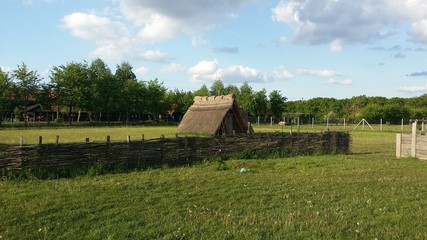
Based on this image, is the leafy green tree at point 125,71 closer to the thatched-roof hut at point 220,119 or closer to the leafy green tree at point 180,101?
the leafy green tree at point 180,101

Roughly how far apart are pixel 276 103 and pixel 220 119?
178ft

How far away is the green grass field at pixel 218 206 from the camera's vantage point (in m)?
6.25

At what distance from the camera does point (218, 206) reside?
8.06 meters

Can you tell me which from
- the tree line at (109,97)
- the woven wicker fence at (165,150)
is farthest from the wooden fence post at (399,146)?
the tree line at (109,97)

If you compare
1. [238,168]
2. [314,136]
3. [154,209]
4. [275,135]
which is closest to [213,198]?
[154,209]

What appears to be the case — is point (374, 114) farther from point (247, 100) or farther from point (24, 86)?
point (24, 86)

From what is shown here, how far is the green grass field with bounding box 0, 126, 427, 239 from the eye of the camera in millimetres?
6246

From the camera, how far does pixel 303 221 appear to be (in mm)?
6836

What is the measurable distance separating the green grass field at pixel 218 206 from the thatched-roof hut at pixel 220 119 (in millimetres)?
14905

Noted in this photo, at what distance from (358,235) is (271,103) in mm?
74735

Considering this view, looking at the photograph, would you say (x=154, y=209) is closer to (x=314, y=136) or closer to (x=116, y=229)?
(x=116, y=229)

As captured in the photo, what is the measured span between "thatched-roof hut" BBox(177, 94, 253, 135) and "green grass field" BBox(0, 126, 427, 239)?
48.9ft

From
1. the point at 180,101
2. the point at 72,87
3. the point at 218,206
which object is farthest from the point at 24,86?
the point at 218,206

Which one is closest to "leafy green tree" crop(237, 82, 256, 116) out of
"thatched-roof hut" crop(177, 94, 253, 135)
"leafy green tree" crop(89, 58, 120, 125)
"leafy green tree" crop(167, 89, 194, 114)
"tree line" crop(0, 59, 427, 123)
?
"tree line" crop(0, 59, 427, 123)
